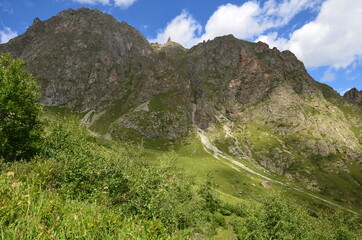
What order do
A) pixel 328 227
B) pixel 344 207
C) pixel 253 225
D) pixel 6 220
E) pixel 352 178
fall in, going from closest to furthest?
pixel 6 220 → pixel 253 225 → pixel 328 227 → pixel 344 207 → pixel 352 178

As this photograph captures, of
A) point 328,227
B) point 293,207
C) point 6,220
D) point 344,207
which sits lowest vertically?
point 344,207

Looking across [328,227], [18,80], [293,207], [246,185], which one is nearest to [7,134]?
[18,80]

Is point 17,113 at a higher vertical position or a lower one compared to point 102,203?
higher

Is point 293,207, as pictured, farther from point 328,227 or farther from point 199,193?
point 199,193

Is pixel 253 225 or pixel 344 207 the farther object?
pixel 344 207

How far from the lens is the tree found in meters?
29.0

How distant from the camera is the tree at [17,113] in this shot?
29.0 meters

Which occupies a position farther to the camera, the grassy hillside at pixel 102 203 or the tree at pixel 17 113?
the tree at pixel 17 113

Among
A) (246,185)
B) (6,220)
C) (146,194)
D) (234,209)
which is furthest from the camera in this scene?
(246,185)

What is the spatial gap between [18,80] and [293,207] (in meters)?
49.2

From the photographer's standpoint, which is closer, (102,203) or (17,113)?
(102,203)

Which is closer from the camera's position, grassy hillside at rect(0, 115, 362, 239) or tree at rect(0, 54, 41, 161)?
grassy hillside at rect(0, 115, 362, 239)

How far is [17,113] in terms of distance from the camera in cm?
3006

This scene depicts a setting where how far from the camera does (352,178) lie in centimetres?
19088
